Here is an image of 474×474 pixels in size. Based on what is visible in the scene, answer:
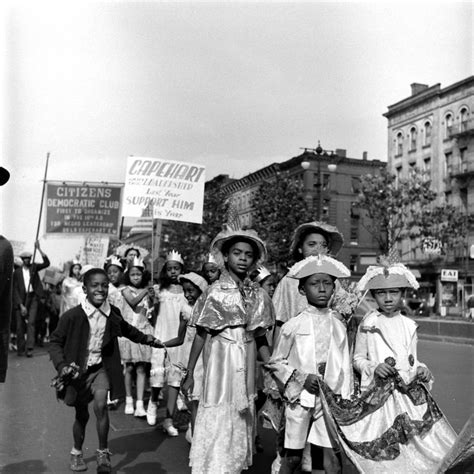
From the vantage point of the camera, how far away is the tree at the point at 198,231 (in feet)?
151

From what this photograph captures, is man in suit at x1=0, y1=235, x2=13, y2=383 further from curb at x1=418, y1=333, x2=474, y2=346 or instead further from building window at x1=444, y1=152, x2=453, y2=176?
building window at x1=444, y1=152, x2=453, y2=176

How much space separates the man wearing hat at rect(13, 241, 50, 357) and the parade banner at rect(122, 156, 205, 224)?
2.97 m

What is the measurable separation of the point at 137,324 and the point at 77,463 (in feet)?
9.14

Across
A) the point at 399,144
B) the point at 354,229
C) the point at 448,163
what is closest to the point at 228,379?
the point at 448,163

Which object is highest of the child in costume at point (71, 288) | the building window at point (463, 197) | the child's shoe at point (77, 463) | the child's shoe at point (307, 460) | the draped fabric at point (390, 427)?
the building window at point (463, 197)

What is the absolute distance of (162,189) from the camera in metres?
12.5

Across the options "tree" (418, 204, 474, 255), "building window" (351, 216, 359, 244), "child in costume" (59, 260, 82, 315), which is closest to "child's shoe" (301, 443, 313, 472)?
"child in costume" (59, 260, 82, 315)

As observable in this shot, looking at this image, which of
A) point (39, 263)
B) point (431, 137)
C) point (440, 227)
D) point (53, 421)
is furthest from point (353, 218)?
point (53, 421)

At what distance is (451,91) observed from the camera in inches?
1977

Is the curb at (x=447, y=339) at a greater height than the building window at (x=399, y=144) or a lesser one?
lesser

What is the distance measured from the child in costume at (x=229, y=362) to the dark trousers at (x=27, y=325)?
9427 millimetres

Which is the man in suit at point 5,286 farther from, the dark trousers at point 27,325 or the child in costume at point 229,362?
the dark trousers at point 27,325

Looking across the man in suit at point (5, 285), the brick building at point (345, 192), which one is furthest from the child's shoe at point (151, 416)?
the brick building at point (345, 192)

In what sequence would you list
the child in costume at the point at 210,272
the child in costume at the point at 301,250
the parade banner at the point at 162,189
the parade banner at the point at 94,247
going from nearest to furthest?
the child in costume at the point at 301,250 → the child in costume at the point at 210,272 → the parade banner at the point at 162,189 → the parade banner at the point at 94,247
